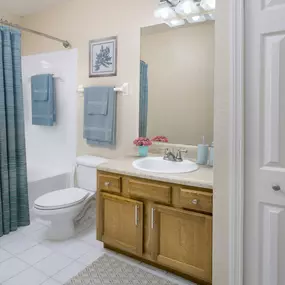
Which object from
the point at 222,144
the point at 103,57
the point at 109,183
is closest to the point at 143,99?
the point at 103,57

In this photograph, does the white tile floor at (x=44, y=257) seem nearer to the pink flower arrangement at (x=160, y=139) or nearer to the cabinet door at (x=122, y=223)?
the cabinet door at (x=122, y=223)

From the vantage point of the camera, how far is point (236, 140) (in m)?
1.27

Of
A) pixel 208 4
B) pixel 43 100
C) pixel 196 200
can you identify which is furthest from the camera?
pixel 43 100

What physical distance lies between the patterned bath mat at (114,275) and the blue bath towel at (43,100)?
179 centimetres

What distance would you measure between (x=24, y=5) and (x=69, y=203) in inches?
96.2

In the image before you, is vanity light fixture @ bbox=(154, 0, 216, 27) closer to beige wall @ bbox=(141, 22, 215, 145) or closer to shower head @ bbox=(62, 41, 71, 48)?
beige wall @ bbox=(141, 22, 215, 145)

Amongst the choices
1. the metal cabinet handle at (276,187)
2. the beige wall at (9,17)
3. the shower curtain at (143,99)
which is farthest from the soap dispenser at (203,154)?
the beige wall at (9,17)

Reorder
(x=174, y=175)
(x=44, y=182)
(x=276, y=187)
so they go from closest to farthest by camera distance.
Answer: (x=276, y=187), (x=174, y=175), (x=44, y=182)

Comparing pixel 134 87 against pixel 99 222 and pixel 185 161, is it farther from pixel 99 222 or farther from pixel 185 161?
pixel 99 222

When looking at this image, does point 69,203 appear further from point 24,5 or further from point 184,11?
point 24,5

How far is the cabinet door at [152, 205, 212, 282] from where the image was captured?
1.60 meters

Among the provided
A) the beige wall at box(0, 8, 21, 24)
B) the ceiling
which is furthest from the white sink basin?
the beige wall at box(0, 8, 21, 24)

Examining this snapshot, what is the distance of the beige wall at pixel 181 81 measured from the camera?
2.10 meters

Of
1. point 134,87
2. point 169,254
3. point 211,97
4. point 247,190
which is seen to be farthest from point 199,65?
point 169,254
